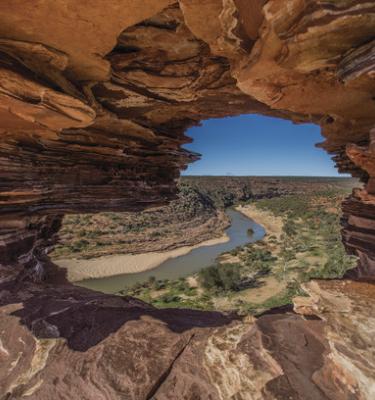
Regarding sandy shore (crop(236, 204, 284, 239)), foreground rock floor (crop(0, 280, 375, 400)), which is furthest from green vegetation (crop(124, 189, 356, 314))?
sandy shore (crop(236, 204, 284, 239))

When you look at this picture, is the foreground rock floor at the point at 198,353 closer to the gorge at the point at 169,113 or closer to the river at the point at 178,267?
the gorge at the point at 169,113

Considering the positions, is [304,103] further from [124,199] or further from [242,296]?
[242,296]

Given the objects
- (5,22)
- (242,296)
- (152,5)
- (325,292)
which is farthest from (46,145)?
(242,296)

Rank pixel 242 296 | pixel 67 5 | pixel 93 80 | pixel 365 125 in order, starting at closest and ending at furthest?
Result: pixel 67 5
pixel 93 80
pixel 365 125
pixel 242 296

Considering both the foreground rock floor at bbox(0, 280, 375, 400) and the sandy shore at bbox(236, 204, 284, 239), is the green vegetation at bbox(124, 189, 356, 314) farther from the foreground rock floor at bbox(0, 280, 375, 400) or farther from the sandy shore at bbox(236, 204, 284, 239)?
the sandy shore at bbox(236, 204, 284, 239)

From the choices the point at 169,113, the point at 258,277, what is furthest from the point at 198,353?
the point at 258,277
